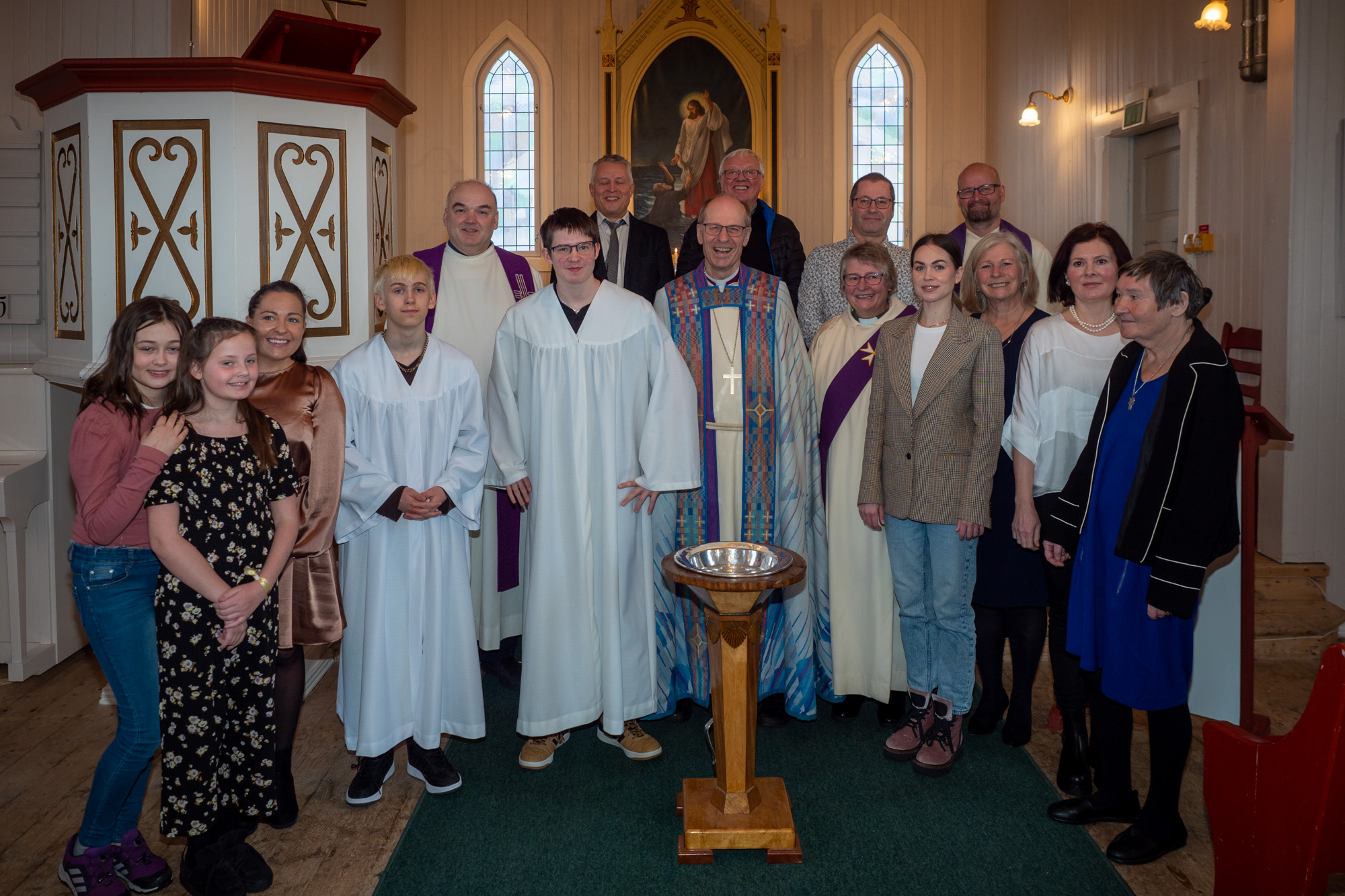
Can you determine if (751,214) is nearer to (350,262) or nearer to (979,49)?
(350,262)

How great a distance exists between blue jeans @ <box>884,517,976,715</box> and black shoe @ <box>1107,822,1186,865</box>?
0.67 meters

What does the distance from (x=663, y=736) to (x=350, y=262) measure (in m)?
2.09

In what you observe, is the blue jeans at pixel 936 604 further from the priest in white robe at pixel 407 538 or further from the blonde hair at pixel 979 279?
the priest in white robe at pixel 407 538

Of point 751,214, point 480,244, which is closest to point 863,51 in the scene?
point 751,214

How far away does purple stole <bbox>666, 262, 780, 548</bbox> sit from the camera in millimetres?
3619

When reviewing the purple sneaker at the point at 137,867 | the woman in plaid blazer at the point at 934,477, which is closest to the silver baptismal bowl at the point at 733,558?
the woman in plaid blazer at the point at 934,477

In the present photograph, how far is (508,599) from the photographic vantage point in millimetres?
4160

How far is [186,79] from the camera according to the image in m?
3.35

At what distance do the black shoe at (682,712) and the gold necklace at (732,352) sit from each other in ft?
3.91

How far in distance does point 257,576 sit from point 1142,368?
2.41 metres

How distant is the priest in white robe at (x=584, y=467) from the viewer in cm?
330

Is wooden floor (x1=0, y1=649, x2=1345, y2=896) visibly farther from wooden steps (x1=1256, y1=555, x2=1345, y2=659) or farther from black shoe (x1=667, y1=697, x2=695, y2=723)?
black shoe (x1=667, y1=697, x2=695, y2=723)

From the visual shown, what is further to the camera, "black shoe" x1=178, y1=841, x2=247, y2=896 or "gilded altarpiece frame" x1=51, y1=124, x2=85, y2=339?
"gilded altarpiece frame" x1=51, y1=124, x2=85, y2=339

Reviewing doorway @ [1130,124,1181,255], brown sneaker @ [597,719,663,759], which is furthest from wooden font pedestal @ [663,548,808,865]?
doorway @ [1130,124,1181,255]
